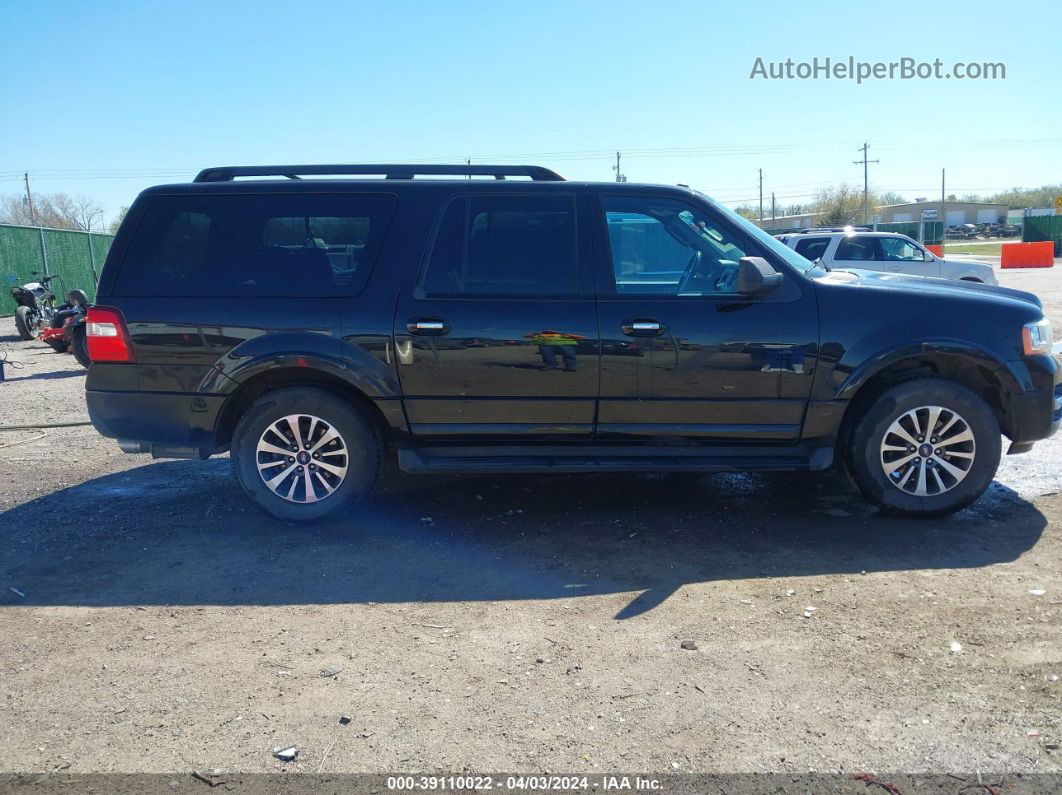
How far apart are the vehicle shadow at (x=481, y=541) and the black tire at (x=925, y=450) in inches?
6.0

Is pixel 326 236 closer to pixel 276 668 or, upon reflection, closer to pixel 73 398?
pixel 276 668

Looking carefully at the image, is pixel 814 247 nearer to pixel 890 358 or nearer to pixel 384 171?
pixel 890 358

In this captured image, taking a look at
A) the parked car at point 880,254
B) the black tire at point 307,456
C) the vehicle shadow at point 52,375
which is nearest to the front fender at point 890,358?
the black tire at point 307,456

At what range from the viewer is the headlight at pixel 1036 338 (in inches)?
193

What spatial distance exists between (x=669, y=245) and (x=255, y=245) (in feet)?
8.16

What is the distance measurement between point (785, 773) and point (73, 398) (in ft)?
30.4

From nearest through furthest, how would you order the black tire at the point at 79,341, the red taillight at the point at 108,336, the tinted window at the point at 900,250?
1. the red taillight at the point at 108,336
2. the black tire at the point at 79,341
3. the tinted window at the point at 900,250

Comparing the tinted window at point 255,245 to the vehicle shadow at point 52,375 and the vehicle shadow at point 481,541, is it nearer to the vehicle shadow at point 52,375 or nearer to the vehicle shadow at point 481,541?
the vehicle shadow at point 481,541

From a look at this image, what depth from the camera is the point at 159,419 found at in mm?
5051

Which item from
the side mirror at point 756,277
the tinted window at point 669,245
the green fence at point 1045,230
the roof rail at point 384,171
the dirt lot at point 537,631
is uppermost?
the green fence at point 1045,230

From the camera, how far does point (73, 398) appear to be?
31.6 ft

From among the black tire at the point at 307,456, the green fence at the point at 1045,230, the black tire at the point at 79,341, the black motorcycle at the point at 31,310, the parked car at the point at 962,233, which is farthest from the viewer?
→ the parked car at the point at 962,233

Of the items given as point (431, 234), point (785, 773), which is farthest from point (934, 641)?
point (431, 234)

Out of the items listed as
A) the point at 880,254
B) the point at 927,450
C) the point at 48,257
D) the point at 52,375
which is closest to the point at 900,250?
the point at 880,254
